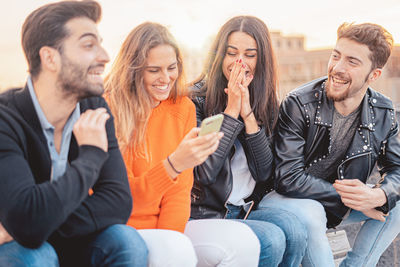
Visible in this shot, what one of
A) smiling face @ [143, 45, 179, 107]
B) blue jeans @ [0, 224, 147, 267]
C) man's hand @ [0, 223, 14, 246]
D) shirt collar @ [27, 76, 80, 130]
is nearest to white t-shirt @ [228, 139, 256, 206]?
smiling face @ [143, 45, 179, 107]

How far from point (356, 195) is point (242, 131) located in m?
0.79

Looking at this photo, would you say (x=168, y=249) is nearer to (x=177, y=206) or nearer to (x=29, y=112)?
(x=177, y=206)

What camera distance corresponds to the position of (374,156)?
9.49 feet

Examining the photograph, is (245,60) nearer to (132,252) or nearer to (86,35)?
(86,35)

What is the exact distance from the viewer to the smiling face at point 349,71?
2.85 metres

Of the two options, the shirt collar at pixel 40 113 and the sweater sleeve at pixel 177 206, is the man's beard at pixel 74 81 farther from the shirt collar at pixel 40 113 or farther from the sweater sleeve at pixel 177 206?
the sweater sleeve at pixel 177 206

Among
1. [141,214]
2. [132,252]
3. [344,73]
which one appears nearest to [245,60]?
[344,73]

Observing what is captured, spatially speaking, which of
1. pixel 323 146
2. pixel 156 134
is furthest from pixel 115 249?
pixel 323 146

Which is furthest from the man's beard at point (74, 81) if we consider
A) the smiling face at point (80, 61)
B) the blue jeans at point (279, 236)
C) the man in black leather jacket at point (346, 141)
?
the man in black leather jacket at point (346, 141)

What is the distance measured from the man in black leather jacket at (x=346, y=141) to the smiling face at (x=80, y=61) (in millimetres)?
1377

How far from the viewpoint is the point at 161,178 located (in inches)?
81.0

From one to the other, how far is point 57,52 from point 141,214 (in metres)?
0.92

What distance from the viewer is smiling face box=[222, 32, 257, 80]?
8.80 ft

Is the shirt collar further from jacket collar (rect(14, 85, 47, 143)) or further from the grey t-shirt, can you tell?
the grey t-shirt
